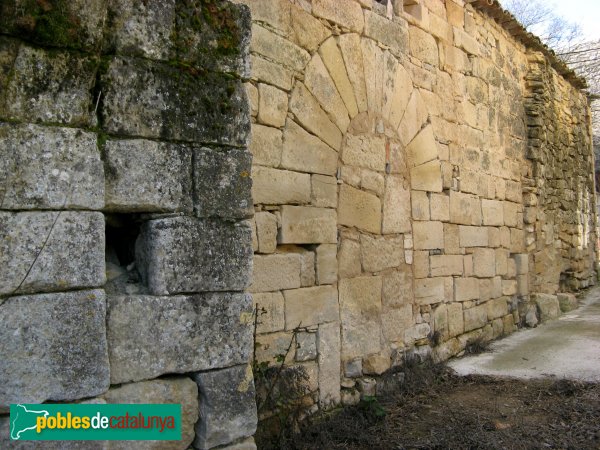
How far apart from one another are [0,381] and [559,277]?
8.85 meters

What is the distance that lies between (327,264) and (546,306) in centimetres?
476

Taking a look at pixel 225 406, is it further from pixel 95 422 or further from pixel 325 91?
pixel 325 91

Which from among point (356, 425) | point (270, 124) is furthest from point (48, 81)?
point (356, 425)

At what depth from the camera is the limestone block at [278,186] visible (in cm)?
391

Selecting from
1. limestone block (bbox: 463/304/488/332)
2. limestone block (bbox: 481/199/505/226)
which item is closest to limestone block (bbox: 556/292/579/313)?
limestone block (bbox: 481/199/505/226)

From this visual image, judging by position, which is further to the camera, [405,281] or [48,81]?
[405,281]

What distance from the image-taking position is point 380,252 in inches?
198

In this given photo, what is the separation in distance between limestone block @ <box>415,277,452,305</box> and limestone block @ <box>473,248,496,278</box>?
2.58 feet

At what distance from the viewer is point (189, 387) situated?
195cm

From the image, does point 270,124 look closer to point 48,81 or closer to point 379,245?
point 379,245

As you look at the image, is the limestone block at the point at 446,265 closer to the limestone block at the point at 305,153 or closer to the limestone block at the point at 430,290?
the limestone block at the point at 430,290

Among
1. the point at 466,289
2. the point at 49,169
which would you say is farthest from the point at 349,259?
the point at 49,169

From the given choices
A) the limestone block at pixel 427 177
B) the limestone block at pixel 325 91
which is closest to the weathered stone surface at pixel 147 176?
the limestone block at pixel 325 91

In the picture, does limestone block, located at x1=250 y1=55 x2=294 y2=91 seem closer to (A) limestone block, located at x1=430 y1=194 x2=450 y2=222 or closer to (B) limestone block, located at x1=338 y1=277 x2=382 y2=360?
(B) limestone block, located at x1=338 y1=277 x2=382 y2=360
